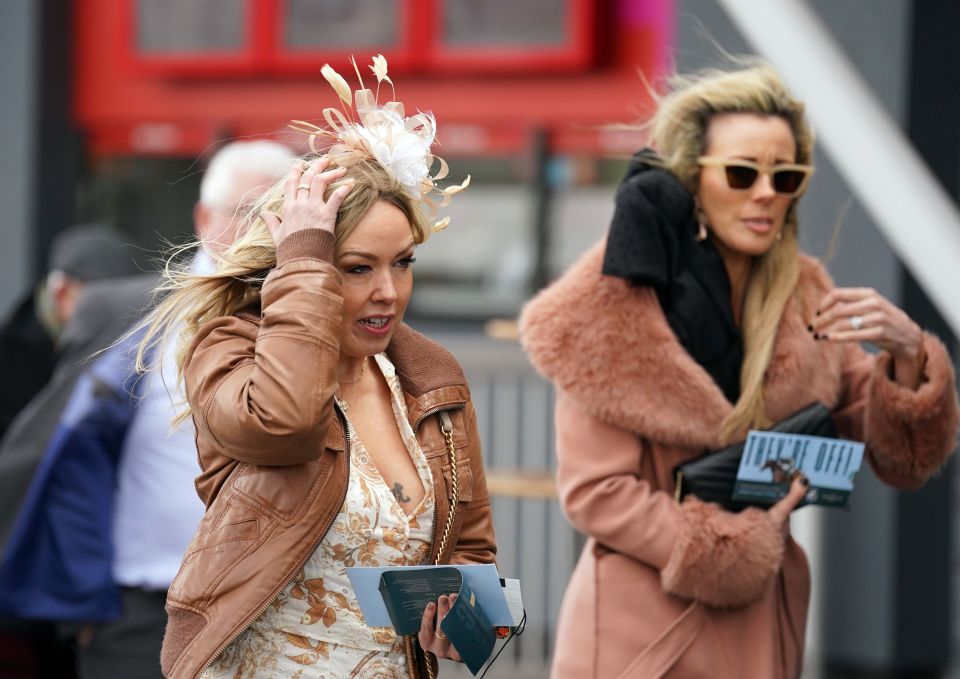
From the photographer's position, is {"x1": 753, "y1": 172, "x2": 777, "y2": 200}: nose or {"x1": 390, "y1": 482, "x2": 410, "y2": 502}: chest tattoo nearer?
{"x1": 390, "y1": 482, "x2": 410, "y2": 502}: chest tattoo

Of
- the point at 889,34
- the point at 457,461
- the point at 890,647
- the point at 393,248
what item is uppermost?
the point at 889,34

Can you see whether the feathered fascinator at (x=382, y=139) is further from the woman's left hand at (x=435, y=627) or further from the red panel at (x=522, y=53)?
the red panel at (x=522, y=53)

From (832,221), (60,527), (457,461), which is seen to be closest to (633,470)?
(457,461)

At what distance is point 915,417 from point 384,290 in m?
1.44

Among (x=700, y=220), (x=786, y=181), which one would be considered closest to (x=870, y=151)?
(x=786, y=181)

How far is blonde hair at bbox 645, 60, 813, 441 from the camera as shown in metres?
3.43

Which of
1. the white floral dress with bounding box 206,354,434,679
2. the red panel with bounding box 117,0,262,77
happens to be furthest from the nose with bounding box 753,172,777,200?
the red panel with bounding box 117,0,262,77

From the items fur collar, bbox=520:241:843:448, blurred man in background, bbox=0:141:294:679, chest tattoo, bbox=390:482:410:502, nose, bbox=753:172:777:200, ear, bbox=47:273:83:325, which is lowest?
blurred man in background, bbox=0:141:294:679

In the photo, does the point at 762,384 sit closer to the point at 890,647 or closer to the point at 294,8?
the point at 890,647

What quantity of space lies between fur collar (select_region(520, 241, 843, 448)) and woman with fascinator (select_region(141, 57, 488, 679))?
24.1 inches

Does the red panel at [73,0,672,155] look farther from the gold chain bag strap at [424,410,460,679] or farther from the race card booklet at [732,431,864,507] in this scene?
the gold chain bag strap at [424,410,460,679]

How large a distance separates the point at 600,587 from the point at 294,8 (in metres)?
5.29

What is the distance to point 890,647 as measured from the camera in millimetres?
6055

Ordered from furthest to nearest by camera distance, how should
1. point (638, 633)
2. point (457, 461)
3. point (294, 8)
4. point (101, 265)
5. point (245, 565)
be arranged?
point (294, 8), point (101, 265), point (638, 633), point (457, 461), point (245, 565)
